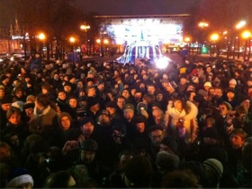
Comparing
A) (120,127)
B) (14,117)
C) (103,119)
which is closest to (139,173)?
(120,127)

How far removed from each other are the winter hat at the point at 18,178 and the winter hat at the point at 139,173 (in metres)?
1.07

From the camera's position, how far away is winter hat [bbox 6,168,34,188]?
12.8 ft

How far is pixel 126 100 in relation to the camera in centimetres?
848

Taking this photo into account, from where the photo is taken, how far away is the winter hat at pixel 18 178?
12.8 ft

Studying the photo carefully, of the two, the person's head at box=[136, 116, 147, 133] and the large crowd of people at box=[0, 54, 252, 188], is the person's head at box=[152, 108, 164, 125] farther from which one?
the person's head at box=[136, 116, 147, 133]

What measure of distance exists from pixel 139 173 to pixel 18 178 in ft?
4.23

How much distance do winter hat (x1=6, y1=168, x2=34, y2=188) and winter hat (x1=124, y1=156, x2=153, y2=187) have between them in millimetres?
1071

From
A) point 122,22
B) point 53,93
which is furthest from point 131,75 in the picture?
point 122,22

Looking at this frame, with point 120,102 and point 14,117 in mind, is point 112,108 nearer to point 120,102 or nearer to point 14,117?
point 120,102

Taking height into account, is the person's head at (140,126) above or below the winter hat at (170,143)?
above

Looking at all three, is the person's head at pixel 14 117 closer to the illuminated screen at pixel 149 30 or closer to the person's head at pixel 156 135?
the person's head at pixel 156 135

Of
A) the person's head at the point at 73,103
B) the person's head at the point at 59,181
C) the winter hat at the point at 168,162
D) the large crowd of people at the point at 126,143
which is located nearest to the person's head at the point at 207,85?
the large crowd of people at the point at 126,143

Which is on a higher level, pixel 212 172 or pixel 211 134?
pixel 211 134

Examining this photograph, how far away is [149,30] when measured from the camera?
388ft
